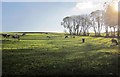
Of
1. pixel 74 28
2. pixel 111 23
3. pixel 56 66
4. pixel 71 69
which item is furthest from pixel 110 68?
pixel 74 28

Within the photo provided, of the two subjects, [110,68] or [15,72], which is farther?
[110,68]

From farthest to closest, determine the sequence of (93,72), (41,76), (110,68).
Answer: (110,68)
(93,72)
(41,76)

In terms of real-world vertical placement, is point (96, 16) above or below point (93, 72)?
above

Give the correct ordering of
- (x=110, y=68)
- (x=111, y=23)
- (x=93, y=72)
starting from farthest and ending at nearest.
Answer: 1. (x=111, y=23)
2. (x=110, y=68)
3. (x=93, y=72)

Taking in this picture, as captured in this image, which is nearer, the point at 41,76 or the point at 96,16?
the point at 41,76

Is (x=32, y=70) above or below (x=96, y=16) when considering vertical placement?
below

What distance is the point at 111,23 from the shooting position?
89.9m

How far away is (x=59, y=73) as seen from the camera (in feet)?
62.1

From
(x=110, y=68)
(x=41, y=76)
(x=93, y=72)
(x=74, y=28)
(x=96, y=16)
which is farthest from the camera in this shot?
(x=74, y=28)

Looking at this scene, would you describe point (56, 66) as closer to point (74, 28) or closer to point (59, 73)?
point (59, 73)

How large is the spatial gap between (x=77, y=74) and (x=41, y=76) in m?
2.98

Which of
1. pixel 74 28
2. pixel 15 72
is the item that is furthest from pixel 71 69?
pixel 74 28

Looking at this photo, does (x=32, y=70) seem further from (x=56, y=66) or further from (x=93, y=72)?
(x=93, y=72)

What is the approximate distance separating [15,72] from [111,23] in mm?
75141
